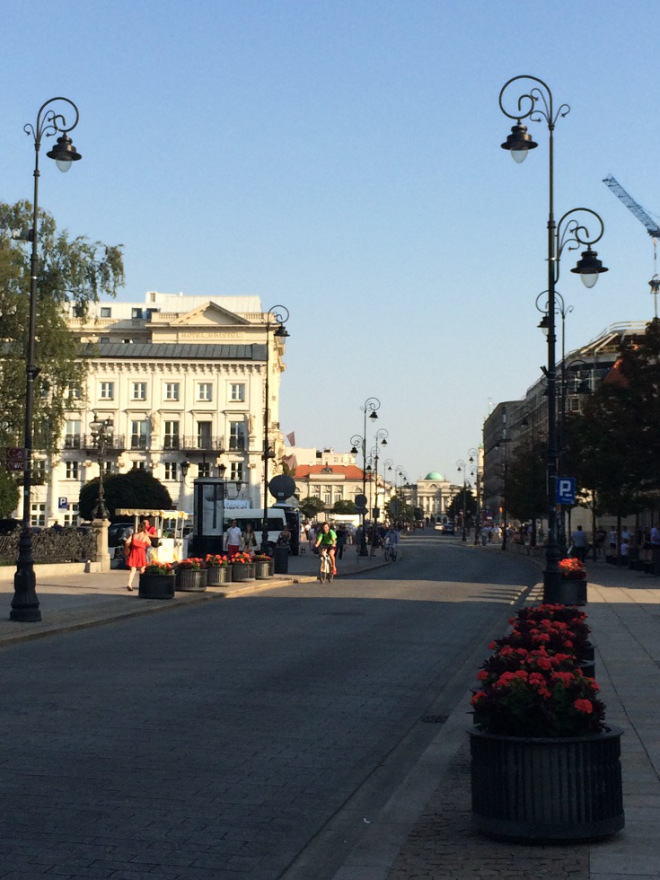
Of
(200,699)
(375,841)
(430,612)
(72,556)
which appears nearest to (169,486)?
(72,556)

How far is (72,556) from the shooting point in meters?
41.6

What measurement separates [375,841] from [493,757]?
0.92 m

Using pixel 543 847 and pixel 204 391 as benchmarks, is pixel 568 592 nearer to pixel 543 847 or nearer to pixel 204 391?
pixel 543 847

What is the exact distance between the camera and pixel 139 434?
96.9 meters

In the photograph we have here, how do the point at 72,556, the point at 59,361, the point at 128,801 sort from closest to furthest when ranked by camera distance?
the point at 128,801, the point at 72,556, the point at 59,361

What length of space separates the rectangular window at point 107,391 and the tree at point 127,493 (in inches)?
817

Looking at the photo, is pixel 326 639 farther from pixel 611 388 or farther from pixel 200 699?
pixel 611 388

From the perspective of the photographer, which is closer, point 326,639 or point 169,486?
point 326,639

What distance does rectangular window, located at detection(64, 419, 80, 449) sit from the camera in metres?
94.0

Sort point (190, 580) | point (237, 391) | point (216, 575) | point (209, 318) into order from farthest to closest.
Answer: point (209, 318) → point (237, 391) → point (216, 575) → point (190, 580)

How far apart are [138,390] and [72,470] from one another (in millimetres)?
8531

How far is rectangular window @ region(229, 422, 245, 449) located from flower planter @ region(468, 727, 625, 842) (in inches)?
3530

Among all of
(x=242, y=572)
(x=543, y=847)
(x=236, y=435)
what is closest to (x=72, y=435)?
(x=236, y=435)

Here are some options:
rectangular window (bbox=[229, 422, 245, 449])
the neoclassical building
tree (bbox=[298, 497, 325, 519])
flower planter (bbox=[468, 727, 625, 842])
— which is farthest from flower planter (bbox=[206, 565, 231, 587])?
tree (bbox=[298, 497, 325, 519])
